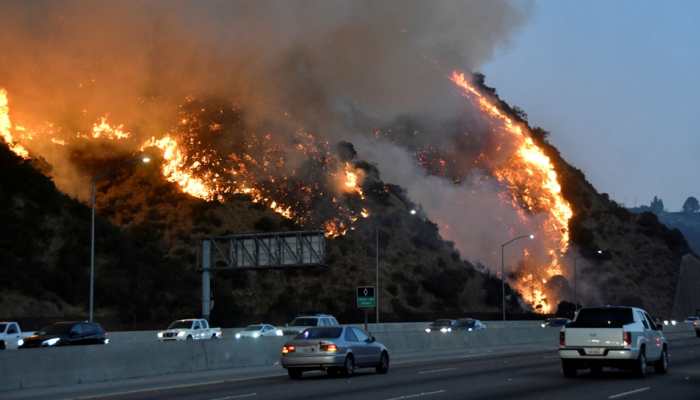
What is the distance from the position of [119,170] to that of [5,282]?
35.4 m

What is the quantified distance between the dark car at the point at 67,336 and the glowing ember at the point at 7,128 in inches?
2041

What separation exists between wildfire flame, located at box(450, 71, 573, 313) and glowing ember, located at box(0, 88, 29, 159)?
54.8 m

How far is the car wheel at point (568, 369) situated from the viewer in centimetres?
2441

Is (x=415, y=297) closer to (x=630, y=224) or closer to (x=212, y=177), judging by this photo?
(x=212, y=177)

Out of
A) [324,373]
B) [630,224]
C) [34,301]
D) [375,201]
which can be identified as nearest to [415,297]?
[375,201]

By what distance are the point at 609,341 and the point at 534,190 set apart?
97622mm

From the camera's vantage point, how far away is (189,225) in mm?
91625

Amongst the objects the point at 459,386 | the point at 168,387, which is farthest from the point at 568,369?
the point at 168,387

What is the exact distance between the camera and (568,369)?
2461 cm

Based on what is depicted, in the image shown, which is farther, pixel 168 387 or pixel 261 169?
pixel 261 169

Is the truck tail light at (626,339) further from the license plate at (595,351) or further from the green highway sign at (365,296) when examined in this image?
the green highway sign at (365,296)

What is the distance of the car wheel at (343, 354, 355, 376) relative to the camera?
26219 mm

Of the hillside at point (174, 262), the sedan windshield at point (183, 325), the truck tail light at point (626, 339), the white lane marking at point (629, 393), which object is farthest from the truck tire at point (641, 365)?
the hillside at point (174, 262)

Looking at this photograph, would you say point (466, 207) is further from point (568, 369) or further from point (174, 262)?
point (568, 369)
